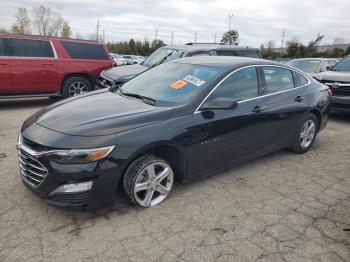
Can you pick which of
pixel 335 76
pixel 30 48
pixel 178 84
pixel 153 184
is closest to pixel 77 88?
pixel 30 48

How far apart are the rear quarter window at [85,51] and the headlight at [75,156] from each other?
21.5 feet

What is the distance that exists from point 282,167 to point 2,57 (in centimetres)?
681

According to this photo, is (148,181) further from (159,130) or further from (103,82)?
(103,82)

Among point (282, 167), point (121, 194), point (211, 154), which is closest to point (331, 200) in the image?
point (282, 167)

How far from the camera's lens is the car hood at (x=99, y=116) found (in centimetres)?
308

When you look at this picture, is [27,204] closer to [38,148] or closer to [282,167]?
[38,148]

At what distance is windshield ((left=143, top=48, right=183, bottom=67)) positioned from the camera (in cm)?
854

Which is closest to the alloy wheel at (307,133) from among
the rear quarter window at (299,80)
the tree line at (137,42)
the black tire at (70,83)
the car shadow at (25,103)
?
the rear quarter window at (299,80)

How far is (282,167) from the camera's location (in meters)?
4.81

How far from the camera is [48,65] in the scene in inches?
327

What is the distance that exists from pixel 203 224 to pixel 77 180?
4.28 feet

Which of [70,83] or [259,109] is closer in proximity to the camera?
[259,109]

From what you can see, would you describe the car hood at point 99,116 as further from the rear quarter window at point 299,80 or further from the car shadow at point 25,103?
the car shadow at point 25,103

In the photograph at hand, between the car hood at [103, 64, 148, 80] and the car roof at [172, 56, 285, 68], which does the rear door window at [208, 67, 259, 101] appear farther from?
the car hood at [103, 64, 148, 80]
